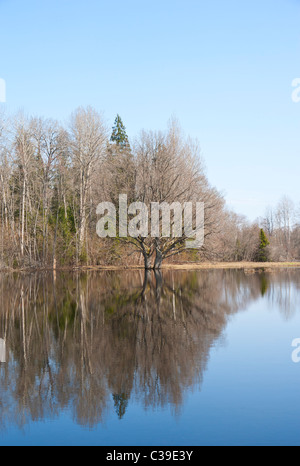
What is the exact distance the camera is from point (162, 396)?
5.80 metres

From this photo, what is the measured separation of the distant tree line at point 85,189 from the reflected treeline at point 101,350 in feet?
55.1

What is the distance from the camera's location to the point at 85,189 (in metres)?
37.0

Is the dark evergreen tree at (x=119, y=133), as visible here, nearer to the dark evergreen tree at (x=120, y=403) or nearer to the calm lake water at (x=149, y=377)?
the calm lake water at (x=149, y=377)

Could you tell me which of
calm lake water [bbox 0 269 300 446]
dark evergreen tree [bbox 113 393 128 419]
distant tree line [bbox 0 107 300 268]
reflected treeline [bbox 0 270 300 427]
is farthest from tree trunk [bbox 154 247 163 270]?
dark evergreen tree [bbox 113 393 128 419]

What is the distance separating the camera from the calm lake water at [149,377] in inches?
189

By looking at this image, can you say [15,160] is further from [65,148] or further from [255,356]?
[255,356]

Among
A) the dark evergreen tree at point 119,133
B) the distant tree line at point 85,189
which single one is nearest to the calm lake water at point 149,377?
the distant tree line at point 85,189

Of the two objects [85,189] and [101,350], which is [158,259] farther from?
[101,350]

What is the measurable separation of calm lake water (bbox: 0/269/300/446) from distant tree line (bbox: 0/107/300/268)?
19.8 m

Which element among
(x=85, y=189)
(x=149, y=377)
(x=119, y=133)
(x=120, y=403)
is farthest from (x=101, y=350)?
(x=119, y=133)

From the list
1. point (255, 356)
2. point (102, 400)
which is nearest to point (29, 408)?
point (102, 400)

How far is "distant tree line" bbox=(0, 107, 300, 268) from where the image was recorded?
32406mm

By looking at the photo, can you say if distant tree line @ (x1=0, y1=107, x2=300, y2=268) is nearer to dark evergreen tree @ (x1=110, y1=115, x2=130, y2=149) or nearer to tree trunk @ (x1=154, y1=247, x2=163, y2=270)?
tree trunk @ (x1=154, y1=247, x2=163, y2=270)
